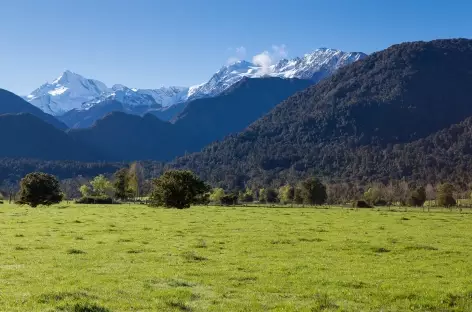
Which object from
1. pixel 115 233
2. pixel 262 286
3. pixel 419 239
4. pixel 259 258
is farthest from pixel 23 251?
pixel 419 239

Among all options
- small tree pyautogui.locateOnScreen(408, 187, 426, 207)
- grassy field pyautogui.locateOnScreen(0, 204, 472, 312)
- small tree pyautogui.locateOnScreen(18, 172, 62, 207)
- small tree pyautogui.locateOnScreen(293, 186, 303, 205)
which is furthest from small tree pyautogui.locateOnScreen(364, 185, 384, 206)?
grassy field pyautogui.locateOnScreen(0, 204, 472, 312)

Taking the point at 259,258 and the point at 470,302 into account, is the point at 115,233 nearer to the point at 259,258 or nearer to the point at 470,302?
the point at 259,258

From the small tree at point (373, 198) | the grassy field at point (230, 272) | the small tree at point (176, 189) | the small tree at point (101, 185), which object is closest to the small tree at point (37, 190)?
the small tree at point (176, 189)

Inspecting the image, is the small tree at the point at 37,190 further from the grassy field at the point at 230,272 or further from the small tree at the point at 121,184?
the small tree at the point at 121,184

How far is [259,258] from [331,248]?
25.1 feet

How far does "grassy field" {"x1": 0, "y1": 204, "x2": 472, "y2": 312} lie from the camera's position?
1889 cm

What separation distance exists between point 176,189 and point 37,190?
26.2 m

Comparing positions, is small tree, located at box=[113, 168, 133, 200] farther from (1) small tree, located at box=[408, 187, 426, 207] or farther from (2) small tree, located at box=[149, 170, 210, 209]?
(1) small tree, located at box=[408, 187, 426, 207]

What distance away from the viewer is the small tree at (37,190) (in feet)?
296

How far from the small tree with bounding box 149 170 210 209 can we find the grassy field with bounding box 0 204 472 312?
46.3 meters

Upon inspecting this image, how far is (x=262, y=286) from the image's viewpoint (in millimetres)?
21938

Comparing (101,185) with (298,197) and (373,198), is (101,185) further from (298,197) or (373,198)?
(373,198)

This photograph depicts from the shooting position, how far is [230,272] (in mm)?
25406

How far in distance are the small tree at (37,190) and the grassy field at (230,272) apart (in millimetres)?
49447
